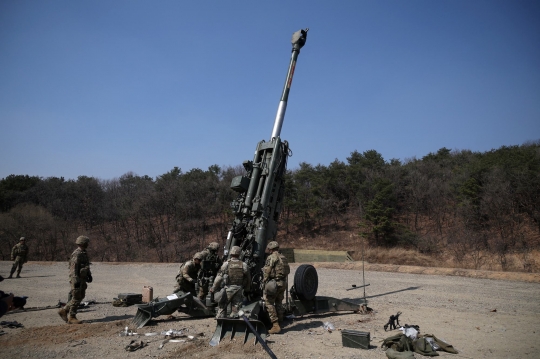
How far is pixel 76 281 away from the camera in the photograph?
25.6ft

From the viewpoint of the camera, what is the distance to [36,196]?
133ft

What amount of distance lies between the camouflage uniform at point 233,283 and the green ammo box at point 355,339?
1933mm

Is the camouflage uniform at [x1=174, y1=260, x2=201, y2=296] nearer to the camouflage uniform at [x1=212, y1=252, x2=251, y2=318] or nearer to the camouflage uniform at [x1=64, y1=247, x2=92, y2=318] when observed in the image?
the camouflage uniform at [x1=212, y1=252, x2=251, y2=318]

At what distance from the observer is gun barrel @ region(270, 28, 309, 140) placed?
10.0 m

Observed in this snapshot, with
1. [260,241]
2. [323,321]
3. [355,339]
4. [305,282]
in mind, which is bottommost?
[323,321]

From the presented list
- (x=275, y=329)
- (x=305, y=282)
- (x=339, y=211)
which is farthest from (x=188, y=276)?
(x=339, y=211)

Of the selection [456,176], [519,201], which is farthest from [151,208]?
[519,201]

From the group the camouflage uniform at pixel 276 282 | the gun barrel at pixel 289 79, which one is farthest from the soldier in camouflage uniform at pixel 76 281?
the gun barrel at pixel 289 79

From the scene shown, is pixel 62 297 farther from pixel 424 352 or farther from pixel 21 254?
pixel 424 352

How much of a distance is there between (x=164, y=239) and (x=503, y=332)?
32.4 m

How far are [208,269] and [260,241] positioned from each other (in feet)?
4.41

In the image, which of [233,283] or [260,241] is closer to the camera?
[233,283]

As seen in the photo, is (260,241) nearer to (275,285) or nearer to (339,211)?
(275,285)

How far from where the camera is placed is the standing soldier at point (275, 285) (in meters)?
7.29
